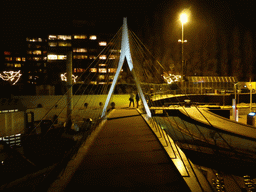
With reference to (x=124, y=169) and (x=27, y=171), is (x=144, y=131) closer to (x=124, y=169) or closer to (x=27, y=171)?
(x=124, y=169)

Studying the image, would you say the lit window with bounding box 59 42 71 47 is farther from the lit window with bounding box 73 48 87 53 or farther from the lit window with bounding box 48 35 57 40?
the lit window with bounding box 73 48 87 53

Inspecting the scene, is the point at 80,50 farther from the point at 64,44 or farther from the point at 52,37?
the point at 52,37

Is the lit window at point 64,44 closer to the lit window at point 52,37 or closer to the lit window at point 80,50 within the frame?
the lit window at point 52,37

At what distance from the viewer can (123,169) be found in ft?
10.6

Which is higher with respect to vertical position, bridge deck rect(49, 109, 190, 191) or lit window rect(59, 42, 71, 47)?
lit window rect(59, 42, 71, 47)

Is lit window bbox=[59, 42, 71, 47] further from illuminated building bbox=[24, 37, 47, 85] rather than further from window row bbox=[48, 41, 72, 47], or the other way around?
illuminated building bbox=[24, 37, 47, 85]

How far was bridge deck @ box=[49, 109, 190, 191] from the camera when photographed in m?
2.70

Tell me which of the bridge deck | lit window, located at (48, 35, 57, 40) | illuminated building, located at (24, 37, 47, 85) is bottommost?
the bridge deck

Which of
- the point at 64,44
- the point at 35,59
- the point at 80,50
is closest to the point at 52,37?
the point at 64,44

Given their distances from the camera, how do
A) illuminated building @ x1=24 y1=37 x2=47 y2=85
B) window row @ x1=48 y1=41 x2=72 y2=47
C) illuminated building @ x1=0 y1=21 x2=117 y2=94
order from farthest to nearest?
illuminated building @ x1=24 y1=37 x2=47 y2=85
window row @ x1=48 y1=41 x2=72 y2=47
illuminated building @ x1=0 y1=21 x2=117 y2=94

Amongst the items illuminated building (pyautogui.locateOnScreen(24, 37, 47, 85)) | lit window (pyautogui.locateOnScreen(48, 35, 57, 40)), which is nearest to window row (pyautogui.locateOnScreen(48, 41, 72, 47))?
lit window (pyautogui.locateOnScreen(48, 35, 57, 40))

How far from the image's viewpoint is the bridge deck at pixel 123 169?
2.70m

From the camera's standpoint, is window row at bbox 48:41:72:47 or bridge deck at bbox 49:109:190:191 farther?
window row at bbox 48:41:72:47

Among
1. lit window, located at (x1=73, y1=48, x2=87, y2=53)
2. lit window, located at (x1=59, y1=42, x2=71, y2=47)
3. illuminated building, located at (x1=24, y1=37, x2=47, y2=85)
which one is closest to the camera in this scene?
lit window, located at (x1=73, y1=48, x2=87, y2=53)
